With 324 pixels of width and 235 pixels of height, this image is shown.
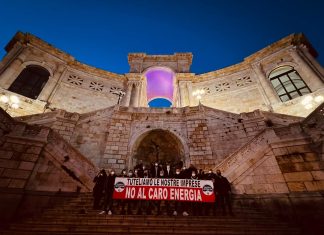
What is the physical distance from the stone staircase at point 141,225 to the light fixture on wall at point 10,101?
12.1 m

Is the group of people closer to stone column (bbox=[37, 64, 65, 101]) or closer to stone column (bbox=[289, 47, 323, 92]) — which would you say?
stone column (bbox=[37, 64, 65, 101])

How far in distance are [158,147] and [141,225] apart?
907 centimetres

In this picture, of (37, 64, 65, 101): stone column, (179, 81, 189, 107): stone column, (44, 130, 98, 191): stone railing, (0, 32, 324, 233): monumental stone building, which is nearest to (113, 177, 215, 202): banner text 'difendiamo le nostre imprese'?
(0, 32, 324, 233): monumental stone building

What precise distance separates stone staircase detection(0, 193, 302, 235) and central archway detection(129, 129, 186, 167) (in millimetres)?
7037

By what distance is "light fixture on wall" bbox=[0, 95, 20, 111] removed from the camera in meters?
14.4

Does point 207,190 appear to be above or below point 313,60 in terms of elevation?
below

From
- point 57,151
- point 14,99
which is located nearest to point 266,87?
point 57,151

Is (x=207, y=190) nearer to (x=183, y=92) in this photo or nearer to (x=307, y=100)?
(x=307, y=100)

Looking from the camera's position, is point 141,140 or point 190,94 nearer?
point 141,140

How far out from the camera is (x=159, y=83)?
2608 centimetres

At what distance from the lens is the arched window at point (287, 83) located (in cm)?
1695

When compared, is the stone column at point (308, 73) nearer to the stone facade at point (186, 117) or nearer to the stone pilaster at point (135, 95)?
the stone facade at point (186, 117)

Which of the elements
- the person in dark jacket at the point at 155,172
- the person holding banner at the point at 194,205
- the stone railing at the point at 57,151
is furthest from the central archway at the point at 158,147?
the person holding banner at the point at 194,205

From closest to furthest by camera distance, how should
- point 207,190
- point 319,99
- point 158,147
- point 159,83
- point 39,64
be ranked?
point 207,190, point 158,147, point 319,99, point 39,64, point 159,83
